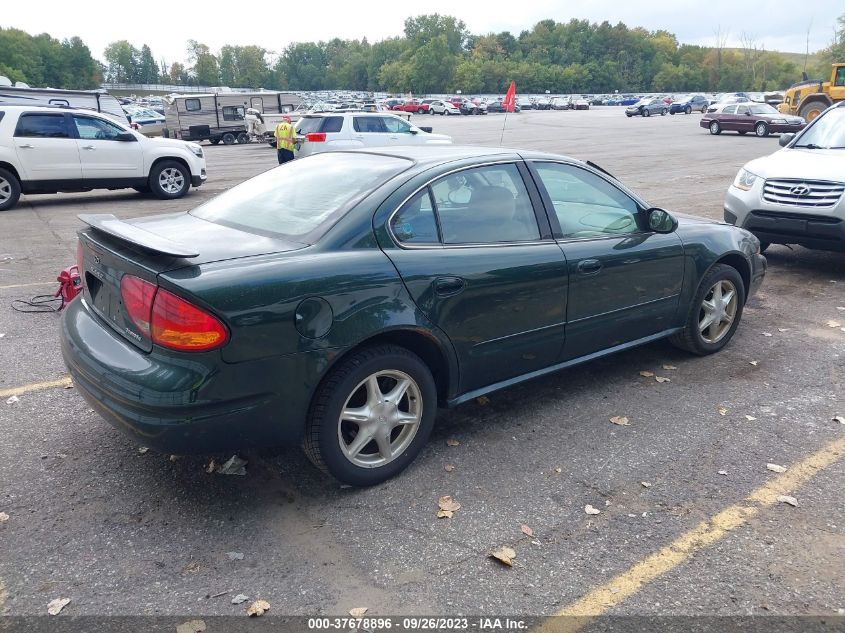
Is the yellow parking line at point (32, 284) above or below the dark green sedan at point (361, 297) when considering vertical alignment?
below

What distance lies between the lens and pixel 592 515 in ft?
10.9

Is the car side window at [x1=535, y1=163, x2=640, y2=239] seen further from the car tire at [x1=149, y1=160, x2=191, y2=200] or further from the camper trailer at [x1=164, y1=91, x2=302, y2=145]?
the camper trailer at [x1=164, y1=91, x2=302, y2=145]

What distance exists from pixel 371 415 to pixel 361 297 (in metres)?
0.58

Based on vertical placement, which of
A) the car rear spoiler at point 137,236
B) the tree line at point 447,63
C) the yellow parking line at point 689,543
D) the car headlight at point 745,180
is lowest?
the yellow parking line at point 689,543

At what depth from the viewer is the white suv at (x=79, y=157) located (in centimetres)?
1245

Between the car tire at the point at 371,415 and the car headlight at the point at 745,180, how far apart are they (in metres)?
5.89

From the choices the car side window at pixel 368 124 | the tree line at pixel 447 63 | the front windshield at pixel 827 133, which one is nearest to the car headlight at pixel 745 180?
→ the front windshield at pixel 827 133

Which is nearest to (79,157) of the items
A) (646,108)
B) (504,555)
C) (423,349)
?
(423,349)

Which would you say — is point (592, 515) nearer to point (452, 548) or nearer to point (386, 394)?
point (452, 548)

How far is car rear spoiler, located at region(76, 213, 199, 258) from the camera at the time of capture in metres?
3.01

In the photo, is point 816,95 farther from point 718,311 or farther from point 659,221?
point 659,221

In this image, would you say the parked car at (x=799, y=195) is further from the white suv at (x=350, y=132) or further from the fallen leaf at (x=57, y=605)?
the white suv at (x=350, y=132)

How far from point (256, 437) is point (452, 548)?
0.98m

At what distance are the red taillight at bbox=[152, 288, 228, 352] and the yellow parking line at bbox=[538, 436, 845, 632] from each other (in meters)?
1.70
